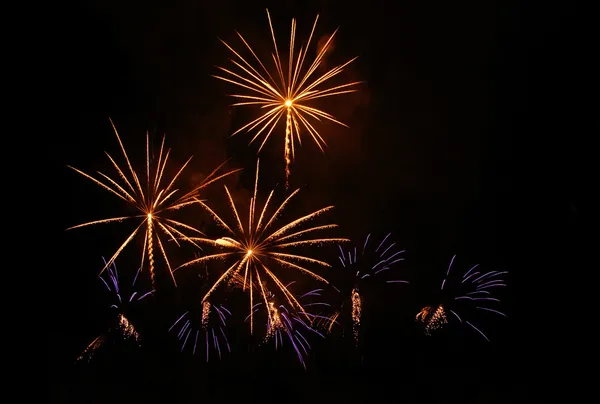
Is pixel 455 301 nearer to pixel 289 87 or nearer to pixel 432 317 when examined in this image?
pixel 432 317

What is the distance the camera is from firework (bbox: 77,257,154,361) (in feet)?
32.7

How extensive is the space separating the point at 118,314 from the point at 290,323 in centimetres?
442

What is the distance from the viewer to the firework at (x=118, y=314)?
9969 millimetres

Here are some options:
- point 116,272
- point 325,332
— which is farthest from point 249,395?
point 116,272

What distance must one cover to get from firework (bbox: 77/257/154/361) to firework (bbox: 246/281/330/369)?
3.10m

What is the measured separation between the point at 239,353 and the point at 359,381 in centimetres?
376

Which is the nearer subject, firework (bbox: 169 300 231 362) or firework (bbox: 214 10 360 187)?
firework (bbox: 214 10 360 187)

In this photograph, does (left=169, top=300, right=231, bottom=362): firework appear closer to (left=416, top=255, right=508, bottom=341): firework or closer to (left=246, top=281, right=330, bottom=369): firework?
(left=246, top=281, right=330, bottom=369): firework

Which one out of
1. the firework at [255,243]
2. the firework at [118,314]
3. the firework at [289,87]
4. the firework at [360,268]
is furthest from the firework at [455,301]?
the firework at [118,314]

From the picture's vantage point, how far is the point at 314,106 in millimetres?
9977

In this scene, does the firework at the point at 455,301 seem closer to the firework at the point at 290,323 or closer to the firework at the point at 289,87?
the firework at the point at 290,323

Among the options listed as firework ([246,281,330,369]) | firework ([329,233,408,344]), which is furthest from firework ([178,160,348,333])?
firework ([329,233,408,344])

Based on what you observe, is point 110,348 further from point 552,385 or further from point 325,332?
point 552,385

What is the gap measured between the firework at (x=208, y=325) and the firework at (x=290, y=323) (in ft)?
2.71
